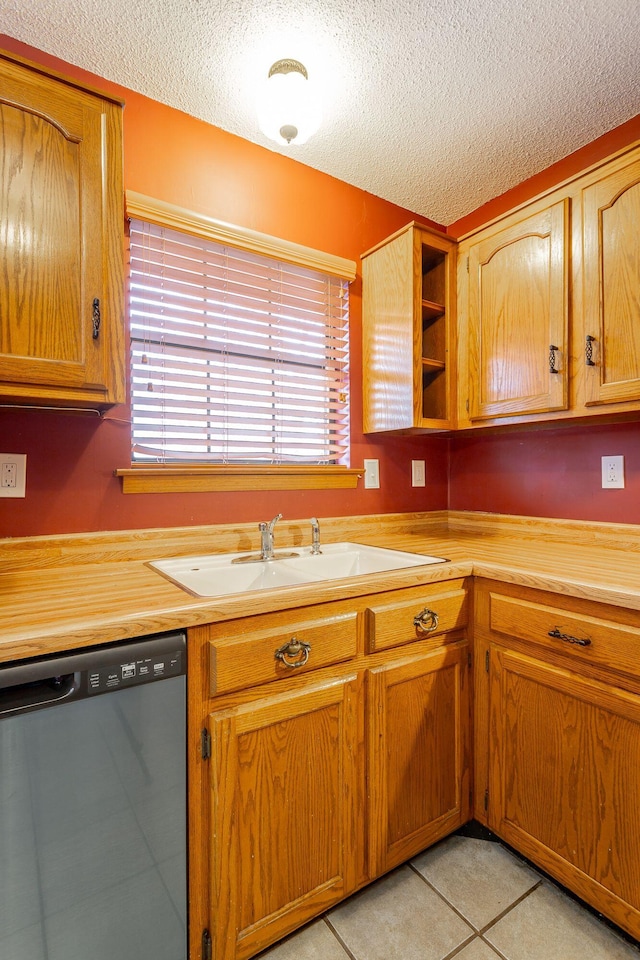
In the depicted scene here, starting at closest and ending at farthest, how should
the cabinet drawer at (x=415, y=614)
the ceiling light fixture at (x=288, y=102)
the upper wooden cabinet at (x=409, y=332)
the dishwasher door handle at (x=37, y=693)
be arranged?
the dishwasher door handle at (x=37, y=693) < the cabinet drawer at (x=415, y=614) < the ceiling light fixture at (x=288, y=102) < the upper wooden cabinet at (x=409, y=332)

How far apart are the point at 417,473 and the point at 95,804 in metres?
1.81

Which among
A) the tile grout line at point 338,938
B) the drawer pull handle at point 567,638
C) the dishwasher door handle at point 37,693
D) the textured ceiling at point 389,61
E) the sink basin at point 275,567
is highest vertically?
the textured ceiling at point 389,61

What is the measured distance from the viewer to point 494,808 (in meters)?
1.51

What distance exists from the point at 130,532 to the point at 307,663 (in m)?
0.75

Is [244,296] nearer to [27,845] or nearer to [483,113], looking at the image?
[483,113]

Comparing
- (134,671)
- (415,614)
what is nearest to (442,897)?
(415,614)

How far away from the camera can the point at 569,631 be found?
4.24 feet

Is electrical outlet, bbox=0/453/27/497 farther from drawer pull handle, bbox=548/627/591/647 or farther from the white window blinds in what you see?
drawer pull handle, bbox=548/627/591/647

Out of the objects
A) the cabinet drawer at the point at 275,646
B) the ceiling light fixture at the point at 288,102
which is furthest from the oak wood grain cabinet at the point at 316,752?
the ceiling light fixture at the point at 288,102

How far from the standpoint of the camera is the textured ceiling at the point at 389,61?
134 centimetres

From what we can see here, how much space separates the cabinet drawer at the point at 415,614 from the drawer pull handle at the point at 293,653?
21 cm

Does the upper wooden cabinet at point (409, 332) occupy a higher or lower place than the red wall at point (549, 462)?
higher

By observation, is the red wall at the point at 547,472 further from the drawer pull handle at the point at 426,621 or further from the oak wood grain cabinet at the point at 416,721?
the drawer pull handle at the point at 426,621

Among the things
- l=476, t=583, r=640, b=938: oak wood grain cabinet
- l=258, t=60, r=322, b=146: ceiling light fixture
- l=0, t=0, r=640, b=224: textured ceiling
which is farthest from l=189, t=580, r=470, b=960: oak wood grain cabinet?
l=0, t=0, r=640, b=224: textured ceiling
